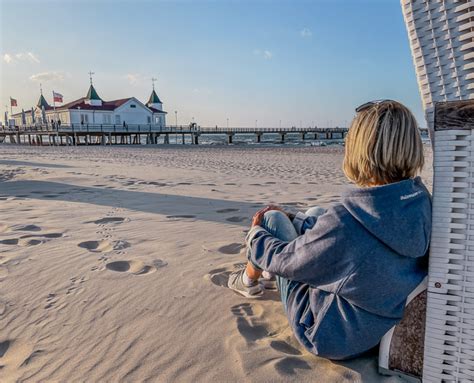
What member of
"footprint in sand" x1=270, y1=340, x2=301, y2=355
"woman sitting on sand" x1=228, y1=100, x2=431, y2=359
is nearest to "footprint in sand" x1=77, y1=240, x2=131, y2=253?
"footprint in sand" x1=270, y1=340, x2=301, y2=355

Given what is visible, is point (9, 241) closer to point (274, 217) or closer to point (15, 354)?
point (15, 354)

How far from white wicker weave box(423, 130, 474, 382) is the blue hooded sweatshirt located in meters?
0.07

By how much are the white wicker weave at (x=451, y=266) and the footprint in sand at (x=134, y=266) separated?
200 cm

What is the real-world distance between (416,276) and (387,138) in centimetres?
57

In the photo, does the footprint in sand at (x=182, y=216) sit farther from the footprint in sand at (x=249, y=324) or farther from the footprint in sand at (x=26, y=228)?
the footprint in sand at (x=249, y=324)

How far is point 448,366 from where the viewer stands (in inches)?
54.9

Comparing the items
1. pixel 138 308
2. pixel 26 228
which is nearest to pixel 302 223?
pixel 138 308

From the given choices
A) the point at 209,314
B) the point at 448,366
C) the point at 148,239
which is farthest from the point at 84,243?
the point at 448,366

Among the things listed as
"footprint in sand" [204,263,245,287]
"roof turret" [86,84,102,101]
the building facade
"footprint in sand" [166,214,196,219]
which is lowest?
"footprint in sand" [204,263,245,287]

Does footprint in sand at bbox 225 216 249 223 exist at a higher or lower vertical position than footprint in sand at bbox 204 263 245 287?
higher

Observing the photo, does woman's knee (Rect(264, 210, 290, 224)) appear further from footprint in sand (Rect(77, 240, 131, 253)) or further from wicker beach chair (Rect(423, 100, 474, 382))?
footprint in sand (Rect(77, 240, 131, 253))

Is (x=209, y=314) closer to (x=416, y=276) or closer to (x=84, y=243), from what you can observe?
(x=416, y=276)

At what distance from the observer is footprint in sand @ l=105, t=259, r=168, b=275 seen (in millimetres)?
2770

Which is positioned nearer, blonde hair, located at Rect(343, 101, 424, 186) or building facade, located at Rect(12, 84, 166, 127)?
blonde hair, located at Rect(343, 101, 424, 186)
